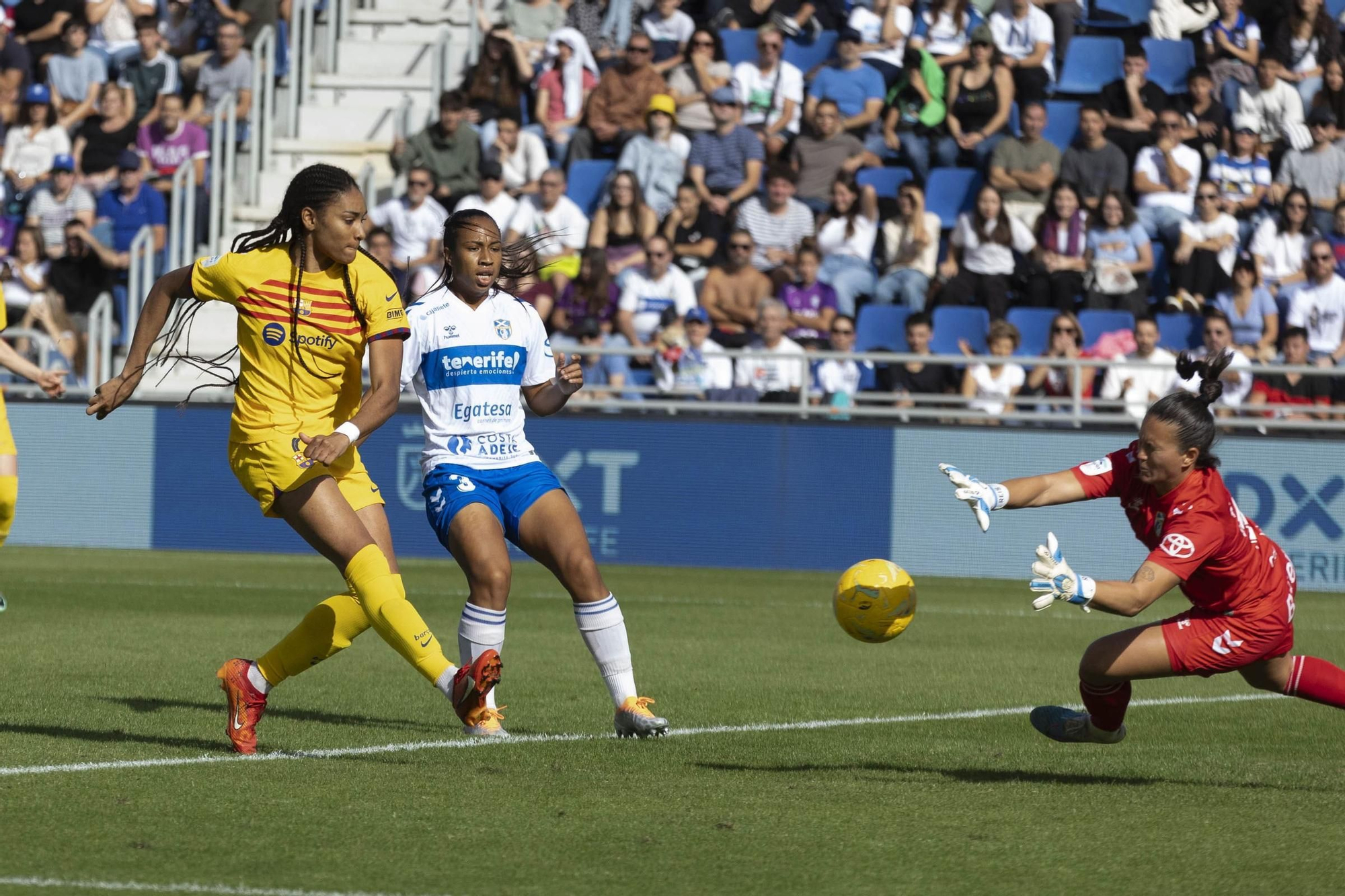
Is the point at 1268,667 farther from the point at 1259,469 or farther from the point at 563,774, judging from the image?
the point at 1259,469

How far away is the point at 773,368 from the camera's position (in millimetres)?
18047

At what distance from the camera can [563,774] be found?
272 inches

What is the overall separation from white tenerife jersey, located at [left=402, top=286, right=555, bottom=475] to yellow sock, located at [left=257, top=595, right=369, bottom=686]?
0.93m

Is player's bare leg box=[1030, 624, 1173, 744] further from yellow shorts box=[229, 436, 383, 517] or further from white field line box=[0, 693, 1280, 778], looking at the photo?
yellow shorts box=[229, 436, 383, 517]

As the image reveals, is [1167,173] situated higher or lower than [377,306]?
higher

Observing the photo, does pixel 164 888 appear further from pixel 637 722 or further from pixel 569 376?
pixel 569 376

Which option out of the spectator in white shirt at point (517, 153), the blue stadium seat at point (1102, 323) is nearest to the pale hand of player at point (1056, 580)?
the blue stadium seat at point (1102, 323)

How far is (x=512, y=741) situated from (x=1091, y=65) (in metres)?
15.7

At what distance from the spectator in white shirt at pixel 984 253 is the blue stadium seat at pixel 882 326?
1.46ft

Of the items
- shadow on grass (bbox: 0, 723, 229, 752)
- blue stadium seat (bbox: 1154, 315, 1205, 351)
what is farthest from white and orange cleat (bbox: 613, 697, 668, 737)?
blue stadium seat (bbox: 1154, 315, 1205, 351)

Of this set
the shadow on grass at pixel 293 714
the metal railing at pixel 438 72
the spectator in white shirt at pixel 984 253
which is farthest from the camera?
the metal railing at pixel 438 72

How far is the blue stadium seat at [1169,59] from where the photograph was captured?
21266mm

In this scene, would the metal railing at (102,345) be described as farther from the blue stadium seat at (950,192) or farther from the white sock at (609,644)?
the white sock at (609,644)

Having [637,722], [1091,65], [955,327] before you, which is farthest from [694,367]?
[637,722]
